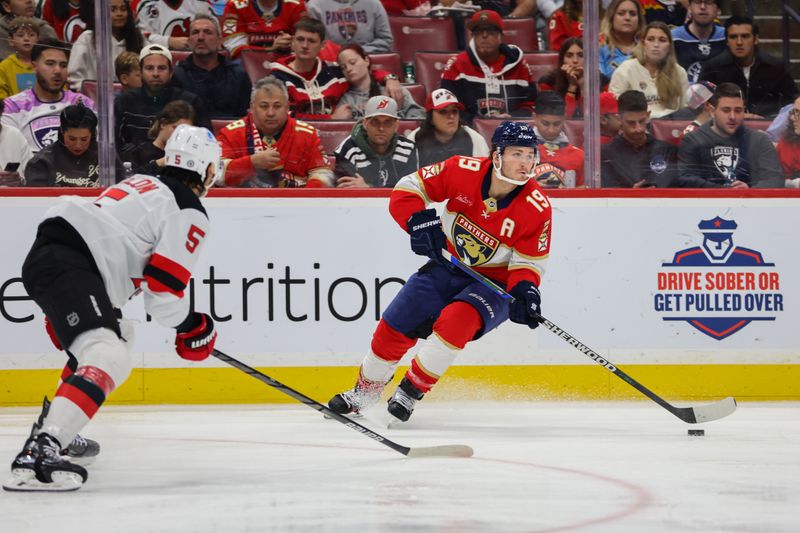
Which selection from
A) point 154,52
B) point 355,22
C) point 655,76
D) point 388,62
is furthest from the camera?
point 355,22

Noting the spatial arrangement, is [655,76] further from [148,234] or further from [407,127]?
[148,234]

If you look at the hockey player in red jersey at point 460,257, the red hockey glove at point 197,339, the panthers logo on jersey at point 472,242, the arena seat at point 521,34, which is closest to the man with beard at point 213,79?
the hockey player in red jersey at point 460,257

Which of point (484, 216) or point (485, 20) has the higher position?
point (485, 20)

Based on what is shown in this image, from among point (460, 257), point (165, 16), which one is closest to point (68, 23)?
point (165, 16)

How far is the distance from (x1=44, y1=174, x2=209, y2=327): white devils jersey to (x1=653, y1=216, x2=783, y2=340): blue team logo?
2.94 metres

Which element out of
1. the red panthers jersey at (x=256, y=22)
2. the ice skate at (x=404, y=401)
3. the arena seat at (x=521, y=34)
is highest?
the red panthers jersey at (x=256, y=22)

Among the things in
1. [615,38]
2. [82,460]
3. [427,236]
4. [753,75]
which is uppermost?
[615,38]

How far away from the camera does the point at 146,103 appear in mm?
5539

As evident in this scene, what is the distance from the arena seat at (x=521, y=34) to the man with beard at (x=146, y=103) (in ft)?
4.94

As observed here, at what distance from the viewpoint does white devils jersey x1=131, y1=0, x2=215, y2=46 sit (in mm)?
5836

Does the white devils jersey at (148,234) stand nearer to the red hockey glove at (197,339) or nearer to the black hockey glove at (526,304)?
the red hockey glove at (197,339)

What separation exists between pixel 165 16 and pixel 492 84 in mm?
1658

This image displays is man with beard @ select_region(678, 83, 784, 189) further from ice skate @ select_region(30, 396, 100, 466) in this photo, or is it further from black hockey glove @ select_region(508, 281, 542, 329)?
ice skate @ select_region(30, 396, 100, 466)

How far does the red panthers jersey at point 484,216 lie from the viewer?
4.84 metres
